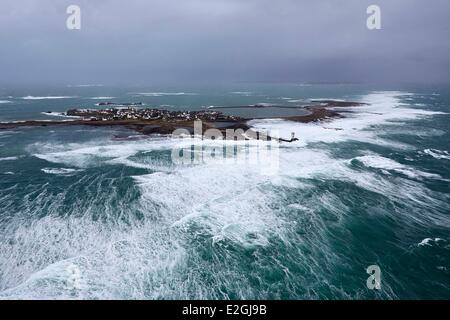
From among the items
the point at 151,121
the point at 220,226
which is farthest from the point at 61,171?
the point at 151,121

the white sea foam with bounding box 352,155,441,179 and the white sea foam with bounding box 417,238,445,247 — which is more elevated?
the white sea foam with bounding box 352,155,441,179

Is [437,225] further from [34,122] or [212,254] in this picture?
[34,122]

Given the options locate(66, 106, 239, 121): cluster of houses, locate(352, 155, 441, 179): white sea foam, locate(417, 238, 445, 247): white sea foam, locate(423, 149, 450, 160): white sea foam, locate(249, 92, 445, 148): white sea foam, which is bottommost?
locate(417, 238, 445, 247): white sea foam

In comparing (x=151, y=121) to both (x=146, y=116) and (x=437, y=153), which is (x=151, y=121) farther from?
(x=437, y=153)

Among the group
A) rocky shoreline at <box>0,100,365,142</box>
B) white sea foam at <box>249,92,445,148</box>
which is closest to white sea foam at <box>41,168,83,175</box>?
rocky shoreline at <box>0,100,365,142</box>

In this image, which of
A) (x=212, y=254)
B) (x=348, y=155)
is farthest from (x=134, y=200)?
(x=348, y=155)

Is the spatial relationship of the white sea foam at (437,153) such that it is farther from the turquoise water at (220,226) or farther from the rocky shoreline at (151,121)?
the rocky shoreline at (151,121)

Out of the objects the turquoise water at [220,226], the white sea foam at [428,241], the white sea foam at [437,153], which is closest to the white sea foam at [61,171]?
the turquoise water at [220,226]

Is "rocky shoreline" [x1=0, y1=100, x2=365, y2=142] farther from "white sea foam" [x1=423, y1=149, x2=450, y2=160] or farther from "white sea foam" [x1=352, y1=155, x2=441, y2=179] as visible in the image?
"white sea foam" [x1=423, y1=149, x2=450, y2=160]
